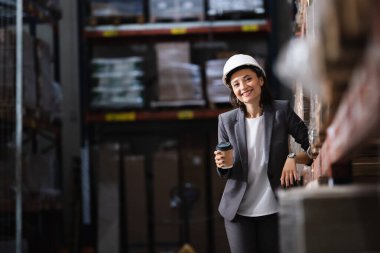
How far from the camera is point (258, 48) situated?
33.6 feet

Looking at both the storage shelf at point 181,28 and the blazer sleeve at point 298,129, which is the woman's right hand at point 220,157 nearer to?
the blazer sleeve at point 298,129

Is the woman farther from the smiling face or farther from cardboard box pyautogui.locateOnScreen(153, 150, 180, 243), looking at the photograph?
cardboard box pyautogui.locateOnScreen(153, 150, 180, 243)

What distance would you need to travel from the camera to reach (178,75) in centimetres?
891

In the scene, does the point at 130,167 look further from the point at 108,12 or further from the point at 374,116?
the point at 374,116

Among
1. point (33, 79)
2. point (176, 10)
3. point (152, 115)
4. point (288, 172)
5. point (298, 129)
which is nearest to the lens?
point (288, 172)

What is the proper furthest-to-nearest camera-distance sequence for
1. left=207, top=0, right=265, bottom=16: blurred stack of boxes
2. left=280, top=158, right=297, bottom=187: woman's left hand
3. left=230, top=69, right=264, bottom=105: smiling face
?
1. left=207, top=0, right=265, bottom=16: blurred stack of boxes
2. left=230, top=69, right=264, bottom=105: smiling face
3. left=280, top=158, right=297, bottom=187: woman's left hand

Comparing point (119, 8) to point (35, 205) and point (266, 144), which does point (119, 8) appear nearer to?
point (35, 205)

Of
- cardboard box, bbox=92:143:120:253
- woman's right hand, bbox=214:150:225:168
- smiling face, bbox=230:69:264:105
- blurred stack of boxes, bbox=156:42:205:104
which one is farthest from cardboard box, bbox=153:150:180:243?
woman's right hand, bbox=214:150:225:168

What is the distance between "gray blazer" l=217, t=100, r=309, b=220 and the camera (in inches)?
175

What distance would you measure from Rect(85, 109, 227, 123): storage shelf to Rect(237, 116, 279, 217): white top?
14.3 ft

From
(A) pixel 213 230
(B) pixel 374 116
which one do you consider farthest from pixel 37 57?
(B) pixel 374 116

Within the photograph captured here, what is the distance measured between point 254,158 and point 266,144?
0.34ft

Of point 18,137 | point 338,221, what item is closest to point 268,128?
point 338,221

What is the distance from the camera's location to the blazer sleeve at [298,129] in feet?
15.0
